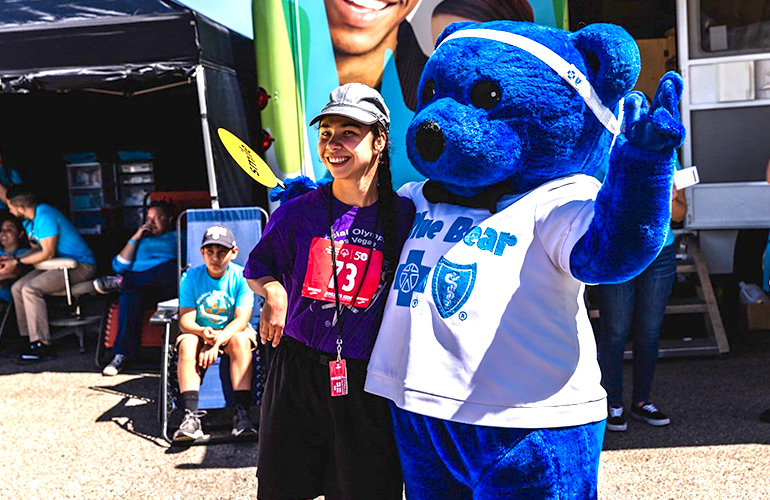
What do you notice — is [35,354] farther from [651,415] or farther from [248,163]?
[651,415]

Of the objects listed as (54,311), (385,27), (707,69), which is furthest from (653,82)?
(54,311)

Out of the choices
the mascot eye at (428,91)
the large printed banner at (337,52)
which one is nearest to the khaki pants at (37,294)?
the large printed banner at (337,52)

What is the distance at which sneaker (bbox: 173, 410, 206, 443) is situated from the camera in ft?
13.1

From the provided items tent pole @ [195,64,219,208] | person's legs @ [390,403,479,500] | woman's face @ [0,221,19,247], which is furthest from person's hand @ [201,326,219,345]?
woman's face @ [0,221,19,247]

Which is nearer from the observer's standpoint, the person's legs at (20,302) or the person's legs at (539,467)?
the person's legs at (539,467)

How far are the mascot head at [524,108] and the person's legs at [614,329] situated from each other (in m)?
2.11

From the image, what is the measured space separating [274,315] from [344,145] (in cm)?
52

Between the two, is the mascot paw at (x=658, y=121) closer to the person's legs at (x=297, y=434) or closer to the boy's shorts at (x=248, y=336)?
the person's legs at (x=297, y=434)

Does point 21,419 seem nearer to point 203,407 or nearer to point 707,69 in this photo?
point 203,407

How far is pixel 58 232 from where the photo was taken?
6484mm

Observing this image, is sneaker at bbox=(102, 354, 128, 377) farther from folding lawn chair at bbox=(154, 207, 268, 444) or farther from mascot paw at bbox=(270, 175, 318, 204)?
mascot paw at bbox=(270, 175, 318, 204)

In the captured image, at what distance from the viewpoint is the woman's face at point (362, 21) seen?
4992 millimetres

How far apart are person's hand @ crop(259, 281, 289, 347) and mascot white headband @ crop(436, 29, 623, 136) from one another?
0.91 metres

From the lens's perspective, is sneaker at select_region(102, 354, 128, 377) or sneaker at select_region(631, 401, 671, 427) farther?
sneaker at select_region(102, 354, 128, 377)
